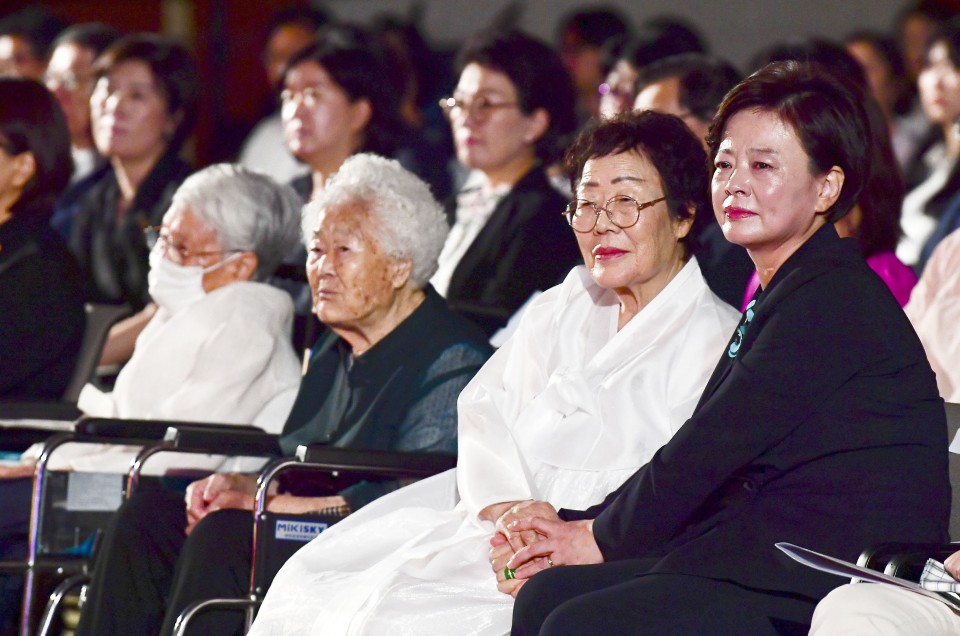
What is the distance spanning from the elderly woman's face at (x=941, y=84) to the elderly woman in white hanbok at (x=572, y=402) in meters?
2.65

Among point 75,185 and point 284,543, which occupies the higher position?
point 75,185

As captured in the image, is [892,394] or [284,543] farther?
[284,543]

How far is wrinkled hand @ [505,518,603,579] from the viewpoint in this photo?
2.61 meters

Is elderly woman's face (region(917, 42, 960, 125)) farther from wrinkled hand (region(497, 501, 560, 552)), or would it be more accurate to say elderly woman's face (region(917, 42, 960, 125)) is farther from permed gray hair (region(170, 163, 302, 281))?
wrinkled hand (region(497, 501, 560, 552))

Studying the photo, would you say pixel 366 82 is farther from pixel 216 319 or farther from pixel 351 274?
pixel 351 274

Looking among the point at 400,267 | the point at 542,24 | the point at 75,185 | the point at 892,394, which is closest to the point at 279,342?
the point at 400,267

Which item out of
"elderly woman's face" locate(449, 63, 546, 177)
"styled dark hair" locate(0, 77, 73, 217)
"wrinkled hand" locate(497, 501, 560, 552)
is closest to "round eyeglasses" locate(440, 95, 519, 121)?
"elderly woman's face" locate(449, 63, 546, 177)

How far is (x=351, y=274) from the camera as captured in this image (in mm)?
3482

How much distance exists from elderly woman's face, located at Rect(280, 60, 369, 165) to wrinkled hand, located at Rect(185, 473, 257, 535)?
167cm

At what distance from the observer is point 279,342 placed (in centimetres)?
383

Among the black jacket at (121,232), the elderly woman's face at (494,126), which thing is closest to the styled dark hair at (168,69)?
the black jacket at (121,232)

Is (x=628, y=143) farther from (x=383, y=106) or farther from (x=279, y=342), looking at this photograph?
(x=383, y=106)

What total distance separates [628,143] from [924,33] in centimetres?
438

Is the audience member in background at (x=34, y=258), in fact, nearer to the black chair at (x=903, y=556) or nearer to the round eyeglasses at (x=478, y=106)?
the round eyeglasses at (x=478, y=106)
